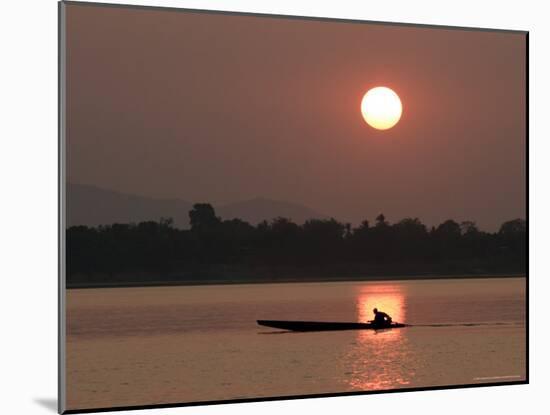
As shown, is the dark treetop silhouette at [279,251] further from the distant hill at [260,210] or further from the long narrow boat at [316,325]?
the long narrow boat at [316,325]

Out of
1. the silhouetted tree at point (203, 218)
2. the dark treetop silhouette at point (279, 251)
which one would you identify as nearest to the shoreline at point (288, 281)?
the dark treetop silhouette at point (279, 251)

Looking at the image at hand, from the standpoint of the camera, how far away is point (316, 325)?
861cm

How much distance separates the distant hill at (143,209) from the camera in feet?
Result: 25.6

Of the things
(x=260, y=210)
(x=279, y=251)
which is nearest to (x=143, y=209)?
(x=260, y=210)

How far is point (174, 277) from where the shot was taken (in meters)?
8.26

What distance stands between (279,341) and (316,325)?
285mm

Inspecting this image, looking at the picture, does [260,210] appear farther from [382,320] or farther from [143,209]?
[382,320]

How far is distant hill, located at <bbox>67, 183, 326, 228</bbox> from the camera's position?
25.6ft

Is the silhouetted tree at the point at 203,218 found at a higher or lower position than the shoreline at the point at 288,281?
higher

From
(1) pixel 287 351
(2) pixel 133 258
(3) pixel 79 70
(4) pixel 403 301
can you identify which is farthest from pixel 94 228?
(4) pixel 403 301

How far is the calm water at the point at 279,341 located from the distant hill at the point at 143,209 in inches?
17.3

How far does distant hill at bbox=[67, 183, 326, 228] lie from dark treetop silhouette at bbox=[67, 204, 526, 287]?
0.14ft

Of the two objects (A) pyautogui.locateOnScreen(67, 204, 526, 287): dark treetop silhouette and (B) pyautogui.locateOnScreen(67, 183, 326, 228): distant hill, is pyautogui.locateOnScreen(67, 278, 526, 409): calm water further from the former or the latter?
(B) pyautogui.locateOnScreen(67, 183, 326, 228): distant hill

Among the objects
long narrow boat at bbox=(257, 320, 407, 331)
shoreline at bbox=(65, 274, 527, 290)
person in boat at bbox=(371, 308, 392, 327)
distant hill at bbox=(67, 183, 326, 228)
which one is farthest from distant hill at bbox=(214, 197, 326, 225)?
person in boat at bbox=(371, 308, 392, 327)
